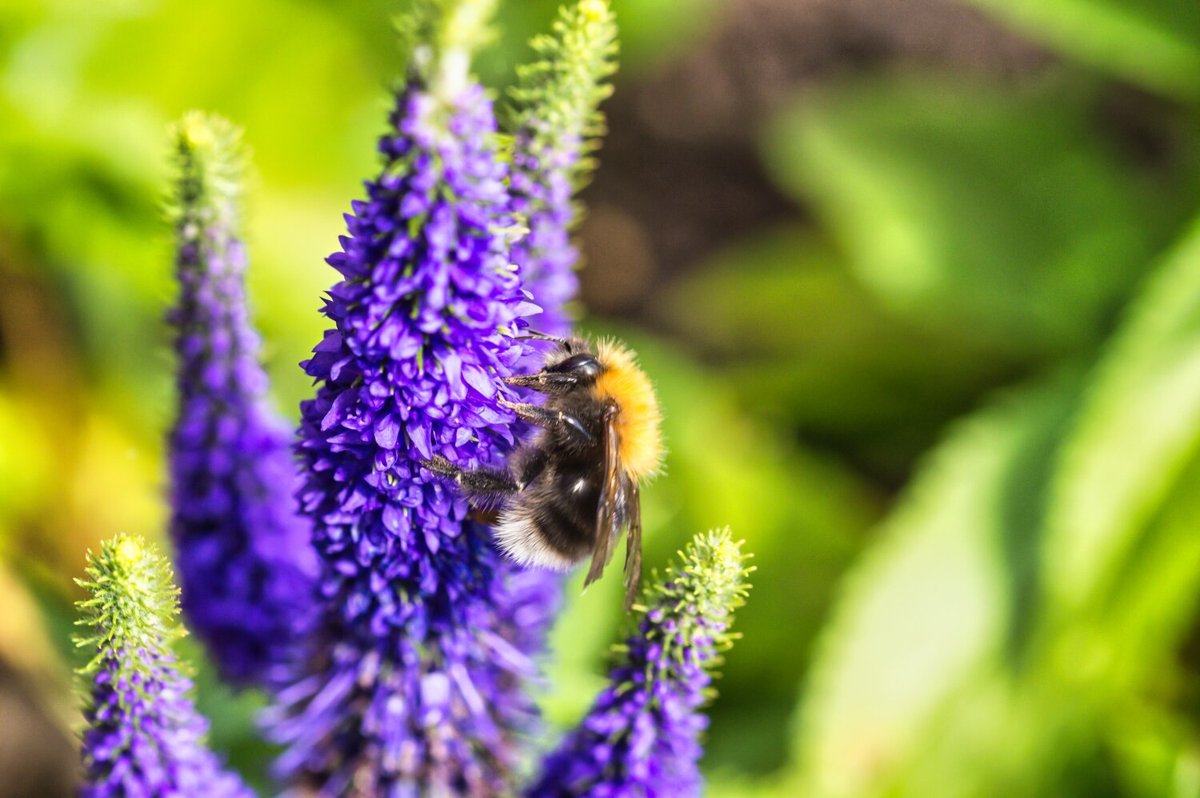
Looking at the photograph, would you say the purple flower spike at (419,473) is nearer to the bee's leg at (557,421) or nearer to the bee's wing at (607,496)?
the bee's leg at (557,421)

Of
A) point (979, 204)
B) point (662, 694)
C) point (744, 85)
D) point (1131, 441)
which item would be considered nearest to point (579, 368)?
point (662, 694)

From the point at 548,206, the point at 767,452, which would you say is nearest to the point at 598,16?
the point at 548,206

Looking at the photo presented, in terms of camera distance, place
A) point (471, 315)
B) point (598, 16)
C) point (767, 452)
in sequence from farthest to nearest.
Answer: point (767, 452) < point (598, 16) < point (471, 315)

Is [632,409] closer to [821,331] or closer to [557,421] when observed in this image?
[557,421]

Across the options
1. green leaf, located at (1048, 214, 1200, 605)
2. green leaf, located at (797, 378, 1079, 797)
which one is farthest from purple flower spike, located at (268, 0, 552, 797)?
green leaf, located at (1048, 214, 1200, 605)

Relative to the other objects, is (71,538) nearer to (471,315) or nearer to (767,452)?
(767,452)
